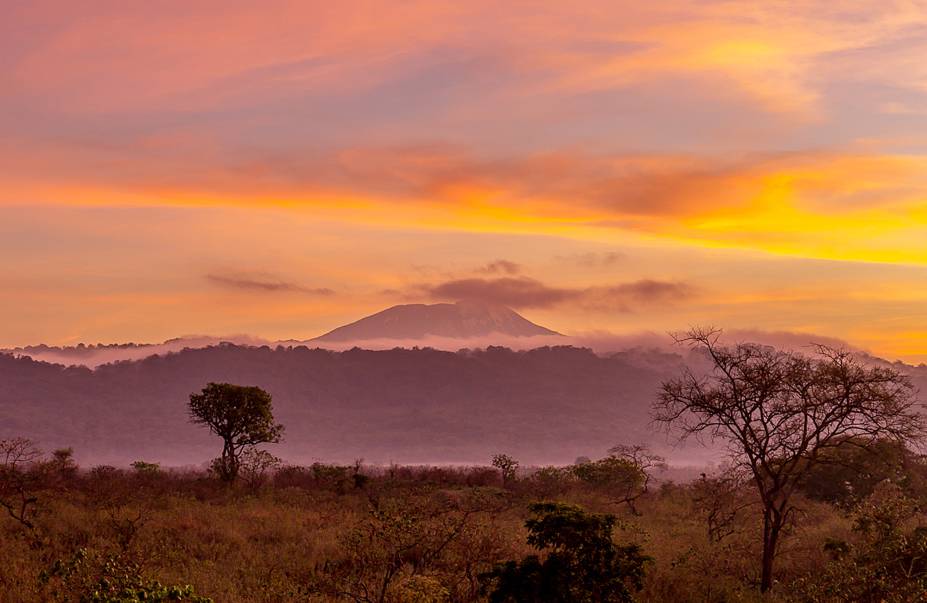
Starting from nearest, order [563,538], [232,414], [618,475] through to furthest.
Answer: [563,538]
[232,414]
[618,475]

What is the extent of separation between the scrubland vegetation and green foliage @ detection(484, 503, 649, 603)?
4cm

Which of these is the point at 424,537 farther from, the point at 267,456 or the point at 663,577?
the point at 267,456

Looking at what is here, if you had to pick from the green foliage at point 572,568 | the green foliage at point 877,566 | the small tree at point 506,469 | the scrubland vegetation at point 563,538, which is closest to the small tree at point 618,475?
the small tree at point 506,469

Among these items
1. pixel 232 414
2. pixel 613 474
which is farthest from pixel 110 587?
pixel 613 474

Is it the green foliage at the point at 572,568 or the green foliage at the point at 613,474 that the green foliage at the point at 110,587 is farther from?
the green foliage at the point at 613,474

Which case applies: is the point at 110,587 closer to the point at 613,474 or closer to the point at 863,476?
the point at 863,476

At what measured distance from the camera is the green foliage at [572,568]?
2122 cm

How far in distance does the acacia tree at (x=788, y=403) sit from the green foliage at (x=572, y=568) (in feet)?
19.6

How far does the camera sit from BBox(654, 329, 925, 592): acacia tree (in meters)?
26.2

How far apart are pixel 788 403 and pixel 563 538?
10408 mm

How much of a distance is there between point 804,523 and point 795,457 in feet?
49.6

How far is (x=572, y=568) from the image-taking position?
70.8ft

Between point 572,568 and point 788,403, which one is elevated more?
point 788,403

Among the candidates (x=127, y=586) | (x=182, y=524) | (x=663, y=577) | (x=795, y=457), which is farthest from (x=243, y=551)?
(x=795, y=457)
